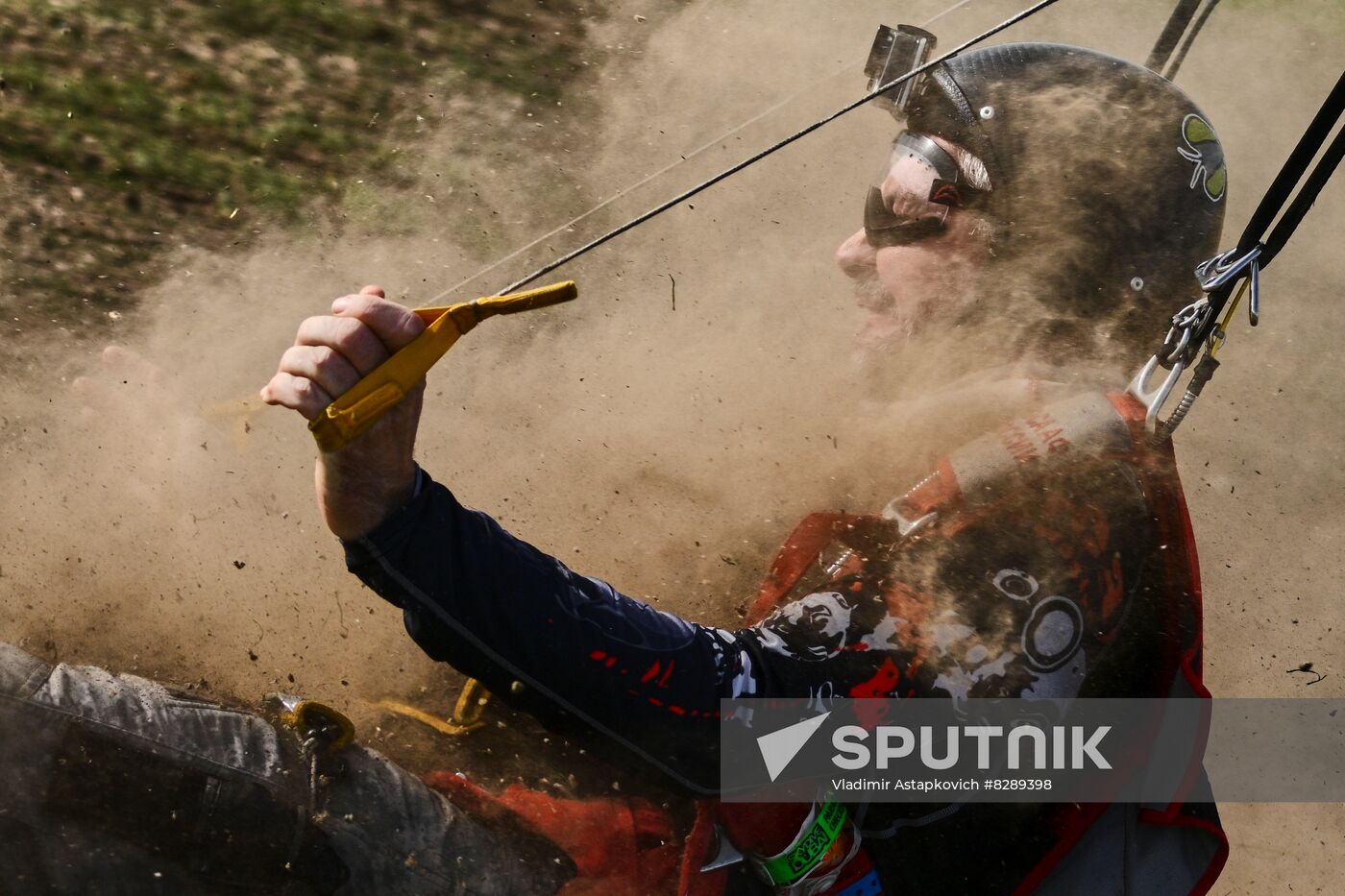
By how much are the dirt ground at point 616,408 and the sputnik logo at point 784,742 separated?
63 cm

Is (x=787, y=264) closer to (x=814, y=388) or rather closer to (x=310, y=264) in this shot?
(x=814, y=388)

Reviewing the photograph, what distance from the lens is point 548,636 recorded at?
2123mm

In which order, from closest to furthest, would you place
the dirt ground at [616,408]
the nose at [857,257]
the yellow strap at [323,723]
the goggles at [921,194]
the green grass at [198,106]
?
the yellow strap at [323,723], the dirt ground at [616,408], the goggles at [921,194], the nose at [857,257], the green grass at [198,106]

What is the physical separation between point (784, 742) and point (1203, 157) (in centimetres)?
222

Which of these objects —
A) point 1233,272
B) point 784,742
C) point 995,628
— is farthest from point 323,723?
point 1233,272

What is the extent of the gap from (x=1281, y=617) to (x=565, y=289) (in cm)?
363

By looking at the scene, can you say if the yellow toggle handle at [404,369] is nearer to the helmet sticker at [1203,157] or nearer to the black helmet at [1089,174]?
the black helmet at [1089,174]

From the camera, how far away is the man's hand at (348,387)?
5.77 ft

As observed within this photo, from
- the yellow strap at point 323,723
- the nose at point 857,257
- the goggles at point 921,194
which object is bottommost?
the yellow strap at point 323,723

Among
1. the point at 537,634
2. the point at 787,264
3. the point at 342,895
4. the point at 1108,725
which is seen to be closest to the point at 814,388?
the point at 787,264

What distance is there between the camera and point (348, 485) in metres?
1.93

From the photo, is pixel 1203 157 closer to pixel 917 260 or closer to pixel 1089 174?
pixel 1089 174

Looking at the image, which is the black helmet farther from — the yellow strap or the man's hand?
the yellow strap

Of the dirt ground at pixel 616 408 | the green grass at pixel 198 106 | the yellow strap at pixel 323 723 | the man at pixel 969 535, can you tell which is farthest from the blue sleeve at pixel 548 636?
the green grass at pixel 198 106
